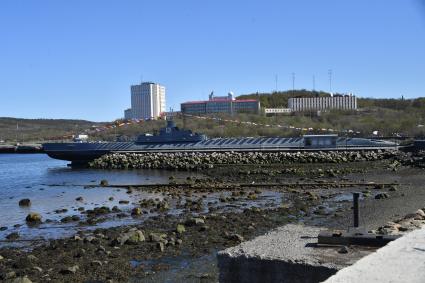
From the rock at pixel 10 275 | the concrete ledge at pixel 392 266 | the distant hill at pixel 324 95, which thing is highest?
the distant hill at pixel 324 95

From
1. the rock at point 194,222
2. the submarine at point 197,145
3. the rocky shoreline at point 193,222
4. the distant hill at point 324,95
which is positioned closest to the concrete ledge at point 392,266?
the rocky shoreline at point 193,222

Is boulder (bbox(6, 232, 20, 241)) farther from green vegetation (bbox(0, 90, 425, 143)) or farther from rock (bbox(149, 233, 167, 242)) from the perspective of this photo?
green vegetation (bbox(0, 90, 425, 143))

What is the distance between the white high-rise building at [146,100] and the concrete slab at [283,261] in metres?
127

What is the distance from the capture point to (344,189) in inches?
1091

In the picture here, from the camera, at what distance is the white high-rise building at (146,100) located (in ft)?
440

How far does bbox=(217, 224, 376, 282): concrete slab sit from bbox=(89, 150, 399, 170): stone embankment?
39569 mm

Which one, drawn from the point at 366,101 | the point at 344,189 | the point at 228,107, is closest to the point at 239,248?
the point at 344,189

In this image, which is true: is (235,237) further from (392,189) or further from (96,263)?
(392,189)

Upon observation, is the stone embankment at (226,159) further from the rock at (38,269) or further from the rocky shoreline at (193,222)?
the rock at (38,269)

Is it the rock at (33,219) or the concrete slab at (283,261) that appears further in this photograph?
the rock at (33,219)

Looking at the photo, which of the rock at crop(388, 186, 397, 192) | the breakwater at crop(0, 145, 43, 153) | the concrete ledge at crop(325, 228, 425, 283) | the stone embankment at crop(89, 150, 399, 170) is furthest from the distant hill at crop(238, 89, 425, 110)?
the concrete ledge at crop(325, 228, 425, 283)

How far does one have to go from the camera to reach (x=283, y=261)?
22.9ft

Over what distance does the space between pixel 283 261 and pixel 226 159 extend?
43.6m

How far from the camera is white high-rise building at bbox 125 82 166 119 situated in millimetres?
134250
